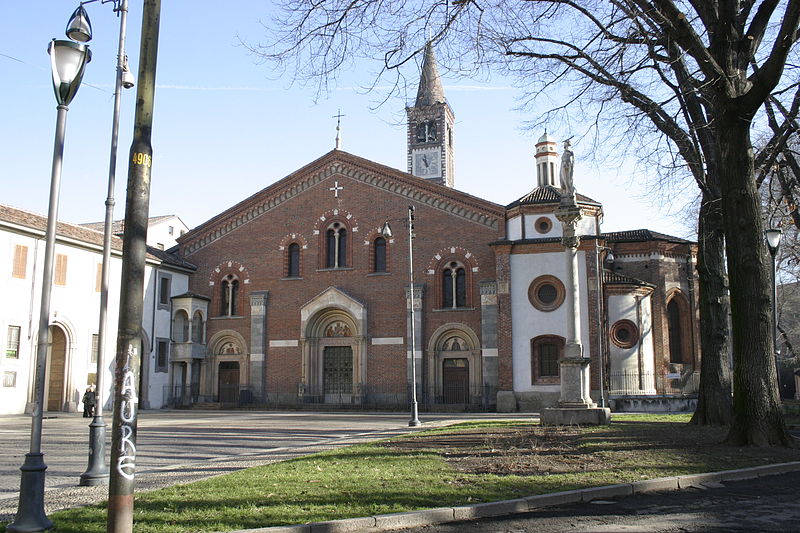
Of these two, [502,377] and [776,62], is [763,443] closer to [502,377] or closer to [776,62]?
[776,62]

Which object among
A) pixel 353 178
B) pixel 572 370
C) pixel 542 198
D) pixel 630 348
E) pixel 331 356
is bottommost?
pixel 572 370

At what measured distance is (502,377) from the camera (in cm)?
3175

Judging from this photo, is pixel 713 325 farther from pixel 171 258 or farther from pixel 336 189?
→ pixel 171 258

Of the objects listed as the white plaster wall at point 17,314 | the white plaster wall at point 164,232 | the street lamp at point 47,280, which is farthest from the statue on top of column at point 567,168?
the white plaster wall at point 164,232

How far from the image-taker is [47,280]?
25.2 ft

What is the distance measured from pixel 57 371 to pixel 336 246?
14494mm

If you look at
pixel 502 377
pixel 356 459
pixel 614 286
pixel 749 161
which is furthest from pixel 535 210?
pixel 356 459

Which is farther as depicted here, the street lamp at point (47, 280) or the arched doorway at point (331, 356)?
the arched doorway at point (331, 356)

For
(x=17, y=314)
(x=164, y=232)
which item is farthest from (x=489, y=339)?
(x=164, y=232)

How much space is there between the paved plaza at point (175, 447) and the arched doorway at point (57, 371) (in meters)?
4.26

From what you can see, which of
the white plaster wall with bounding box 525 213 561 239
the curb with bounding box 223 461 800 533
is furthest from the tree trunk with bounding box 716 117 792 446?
the white plaster wall with bounding box 525 213 561 239

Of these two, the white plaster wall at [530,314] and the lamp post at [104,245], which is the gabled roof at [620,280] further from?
the lamp post at [104,245]

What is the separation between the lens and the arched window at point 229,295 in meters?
38.5

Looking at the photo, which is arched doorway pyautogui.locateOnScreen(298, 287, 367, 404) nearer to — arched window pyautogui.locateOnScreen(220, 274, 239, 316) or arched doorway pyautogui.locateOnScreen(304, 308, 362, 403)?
arched doorway pyautogui.locateOnScreen(304, 308, 362, 403)
